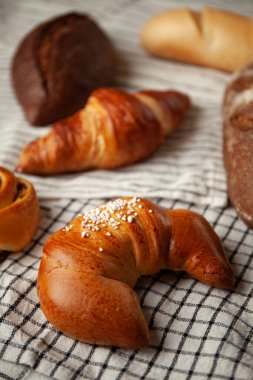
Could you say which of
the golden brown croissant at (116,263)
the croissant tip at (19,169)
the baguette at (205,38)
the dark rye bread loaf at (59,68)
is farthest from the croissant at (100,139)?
the baguette at (205,38)

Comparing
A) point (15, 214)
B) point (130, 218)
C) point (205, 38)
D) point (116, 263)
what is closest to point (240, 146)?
point (130, 218)

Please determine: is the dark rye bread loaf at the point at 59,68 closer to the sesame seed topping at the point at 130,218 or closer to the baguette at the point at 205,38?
the baguette at the point at 205,38

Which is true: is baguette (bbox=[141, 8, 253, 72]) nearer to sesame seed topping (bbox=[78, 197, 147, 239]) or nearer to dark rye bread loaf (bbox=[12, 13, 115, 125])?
dark rye bread loaf (bbox=[12, 13, 115, 125])

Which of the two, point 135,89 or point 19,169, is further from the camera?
point 135,89

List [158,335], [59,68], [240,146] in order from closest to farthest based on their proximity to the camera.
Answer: [158,335] → [240,146] → [59,68]

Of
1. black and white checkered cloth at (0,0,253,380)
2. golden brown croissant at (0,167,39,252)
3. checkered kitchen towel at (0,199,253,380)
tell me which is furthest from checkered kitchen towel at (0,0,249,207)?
checkered kitchen towel at (0,199,253,380)

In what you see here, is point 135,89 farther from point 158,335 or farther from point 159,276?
point 158,335
